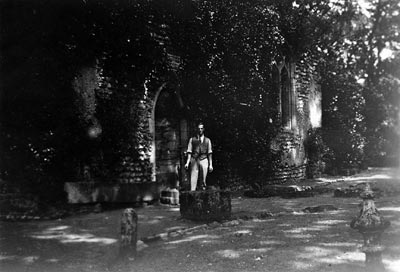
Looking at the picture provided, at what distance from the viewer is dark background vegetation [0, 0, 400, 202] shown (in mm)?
8656

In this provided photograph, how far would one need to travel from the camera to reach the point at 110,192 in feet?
33.5

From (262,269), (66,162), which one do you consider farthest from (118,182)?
(262,269)

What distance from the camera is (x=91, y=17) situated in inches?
381

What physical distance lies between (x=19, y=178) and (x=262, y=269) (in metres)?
6.28

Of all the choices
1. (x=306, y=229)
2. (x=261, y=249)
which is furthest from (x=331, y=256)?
(x=306, y=229)

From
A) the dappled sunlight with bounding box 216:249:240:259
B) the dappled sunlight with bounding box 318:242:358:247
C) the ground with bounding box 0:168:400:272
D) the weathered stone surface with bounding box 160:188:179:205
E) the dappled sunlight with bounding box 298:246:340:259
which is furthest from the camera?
the weathered stone surface with bounding box 160:188:179:205

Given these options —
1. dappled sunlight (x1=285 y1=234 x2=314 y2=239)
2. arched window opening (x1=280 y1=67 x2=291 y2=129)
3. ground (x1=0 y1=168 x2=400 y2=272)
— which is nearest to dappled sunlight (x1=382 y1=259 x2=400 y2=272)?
ground (x1=0 y1=168 x2=400 y2=272)

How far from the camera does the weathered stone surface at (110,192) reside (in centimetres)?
980

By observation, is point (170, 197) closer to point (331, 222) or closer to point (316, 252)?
point (331, 222)

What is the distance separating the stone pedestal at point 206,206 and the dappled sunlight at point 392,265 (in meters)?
3.75

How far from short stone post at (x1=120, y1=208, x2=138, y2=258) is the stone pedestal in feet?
8.89

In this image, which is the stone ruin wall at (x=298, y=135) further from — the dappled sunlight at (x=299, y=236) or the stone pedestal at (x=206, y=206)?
the dappled sunlight at (x=299, y=236)

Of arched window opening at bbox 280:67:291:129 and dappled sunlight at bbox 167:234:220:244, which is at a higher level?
arched window opening at bbox 280:67:291:129

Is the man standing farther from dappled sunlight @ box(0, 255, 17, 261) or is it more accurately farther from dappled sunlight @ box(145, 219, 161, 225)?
dappled sunlight @ box(0, 255, 17, 261)
